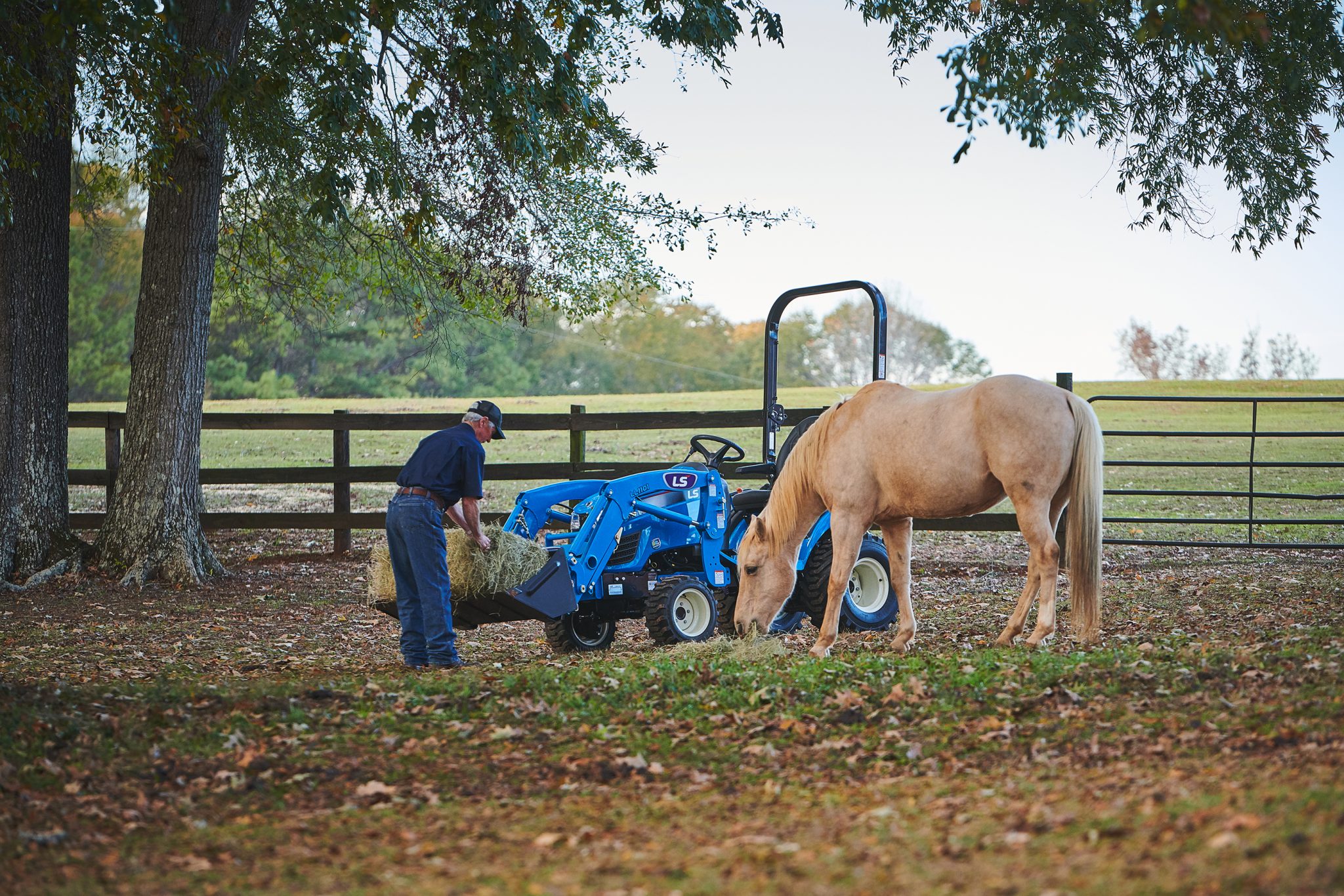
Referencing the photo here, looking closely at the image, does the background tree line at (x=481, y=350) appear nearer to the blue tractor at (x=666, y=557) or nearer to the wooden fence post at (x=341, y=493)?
the wooden fence post at (x=341, y=493)

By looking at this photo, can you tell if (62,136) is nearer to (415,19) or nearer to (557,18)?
(415,19)

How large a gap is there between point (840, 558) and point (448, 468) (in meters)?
2.38

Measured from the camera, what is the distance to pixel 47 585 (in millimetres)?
9688

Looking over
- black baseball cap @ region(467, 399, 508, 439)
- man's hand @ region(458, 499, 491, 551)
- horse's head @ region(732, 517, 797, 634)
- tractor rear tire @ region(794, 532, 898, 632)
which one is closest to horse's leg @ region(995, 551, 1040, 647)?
tractor rear tire @ region(794, 532, 898, 632)

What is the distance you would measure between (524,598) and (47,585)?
5654 millimetres

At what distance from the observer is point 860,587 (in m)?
8.10

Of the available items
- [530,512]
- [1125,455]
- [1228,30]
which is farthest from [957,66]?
[1125,455]

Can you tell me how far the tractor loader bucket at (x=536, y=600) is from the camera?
6395 millimetres

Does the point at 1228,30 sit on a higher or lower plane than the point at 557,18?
lower

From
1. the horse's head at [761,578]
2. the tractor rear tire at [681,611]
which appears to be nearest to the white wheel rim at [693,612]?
the tractor rear tire at [681,611]

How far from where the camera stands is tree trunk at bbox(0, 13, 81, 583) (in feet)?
32.9

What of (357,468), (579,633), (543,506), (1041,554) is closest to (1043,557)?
(1041,554)

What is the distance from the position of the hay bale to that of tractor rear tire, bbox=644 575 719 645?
86cm

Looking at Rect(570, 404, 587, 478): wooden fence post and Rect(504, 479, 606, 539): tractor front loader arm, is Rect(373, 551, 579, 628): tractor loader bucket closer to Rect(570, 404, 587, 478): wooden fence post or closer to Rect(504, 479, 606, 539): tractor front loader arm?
Rect(504, 479, 606, 539): tractor front loader arm
